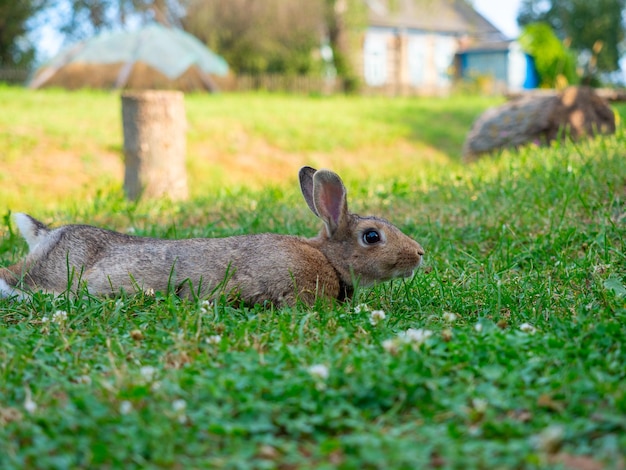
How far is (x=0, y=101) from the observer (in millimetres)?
18125

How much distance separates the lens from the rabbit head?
446 centimetres

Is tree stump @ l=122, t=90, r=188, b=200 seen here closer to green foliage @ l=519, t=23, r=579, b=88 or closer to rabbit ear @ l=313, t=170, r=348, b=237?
rabbit ear @ l=313, t=170, r=348, b=237

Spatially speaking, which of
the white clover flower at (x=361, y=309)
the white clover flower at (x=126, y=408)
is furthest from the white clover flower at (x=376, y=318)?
the white clover flower at (x=126, y=408)

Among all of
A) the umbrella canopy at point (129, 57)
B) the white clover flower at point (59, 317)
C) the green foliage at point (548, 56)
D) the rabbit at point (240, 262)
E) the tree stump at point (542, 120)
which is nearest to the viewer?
the white clover flower at point (59, 317)

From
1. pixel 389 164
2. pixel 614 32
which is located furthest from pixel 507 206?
pixel 614 32

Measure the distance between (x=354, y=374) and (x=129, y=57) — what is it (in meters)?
23.0

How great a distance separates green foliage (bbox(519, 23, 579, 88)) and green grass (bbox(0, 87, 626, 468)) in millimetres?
24146

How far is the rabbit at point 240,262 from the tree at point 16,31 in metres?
30.4

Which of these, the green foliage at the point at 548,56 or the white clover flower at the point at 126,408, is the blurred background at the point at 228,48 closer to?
the green foliage at the point at 548,56

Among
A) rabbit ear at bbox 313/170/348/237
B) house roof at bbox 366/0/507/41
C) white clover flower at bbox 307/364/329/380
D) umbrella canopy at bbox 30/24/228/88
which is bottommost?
white clover flower at bbox 307/364/329/380

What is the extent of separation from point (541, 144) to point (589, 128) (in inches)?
37.0

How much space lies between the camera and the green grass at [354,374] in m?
2.42

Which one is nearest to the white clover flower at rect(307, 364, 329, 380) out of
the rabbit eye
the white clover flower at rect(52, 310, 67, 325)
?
the white clover flower at rect(52, 310, 67, 325)

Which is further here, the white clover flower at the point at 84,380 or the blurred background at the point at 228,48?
the blurred background at the point at 228,48
